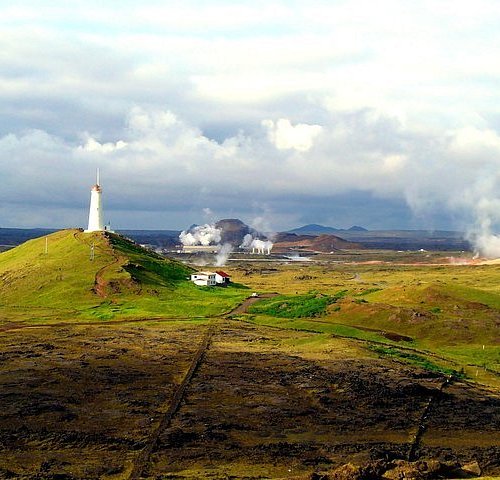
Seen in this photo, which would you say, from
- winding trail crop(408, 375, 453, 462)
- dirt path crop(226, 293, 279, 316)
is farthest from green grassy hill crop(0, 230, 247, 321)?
winding trail crop(408, 375, 453, 462)

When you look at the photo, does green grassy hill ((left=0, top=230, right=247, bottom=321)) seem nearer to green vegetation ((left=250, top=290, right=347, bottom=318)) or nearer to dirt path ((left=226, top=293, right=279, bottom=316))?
dirt path ((left=226, top=293, right=279, bottom=316))

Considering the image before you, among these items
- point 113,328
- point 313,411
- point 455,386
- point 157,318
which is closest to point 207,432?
point 313,411

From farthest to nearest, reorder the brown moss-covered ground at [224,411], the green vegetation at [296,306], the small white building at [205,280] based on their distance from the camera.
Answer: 1. the small white building at [205,280]
2. the green vegetation at [296,306]
3. the brown moss-covered ground at [224,411]

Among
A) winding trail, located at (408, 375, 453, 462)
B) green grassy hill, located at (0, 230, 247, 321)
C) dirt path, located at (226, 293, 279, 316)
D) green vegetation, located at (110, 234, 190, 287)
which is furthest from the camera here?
green vegetation, located at (110, 234, 190, 287)

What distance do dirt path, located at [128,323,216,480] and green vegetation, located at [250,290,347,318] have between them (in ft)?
89.3

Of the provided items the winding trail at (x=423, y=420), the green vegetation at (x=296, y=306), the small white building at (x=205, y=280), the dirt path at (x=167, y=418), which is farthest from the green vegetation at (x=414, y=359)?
the small white building at (x=205, y=280)

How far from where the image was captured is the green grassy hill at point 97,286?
102375mm

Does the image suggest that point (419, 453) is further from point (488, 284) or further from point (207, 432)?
point (488, 284)

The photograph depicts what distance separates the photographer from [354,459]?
3866 centimetres

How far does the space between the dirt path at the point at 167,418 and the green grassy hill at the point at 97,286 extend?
3365 centimetres

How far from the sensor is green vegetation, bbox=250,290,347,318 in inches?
3825

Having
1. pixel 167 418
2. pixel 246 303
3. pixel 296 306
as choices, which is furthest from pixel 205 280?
pixel 167 418

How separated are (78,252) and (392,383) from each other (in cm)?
9016

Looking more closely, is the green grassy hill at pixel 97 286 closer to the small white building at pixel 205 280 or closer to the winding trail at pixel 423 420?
the small white building at pixel 205 280
